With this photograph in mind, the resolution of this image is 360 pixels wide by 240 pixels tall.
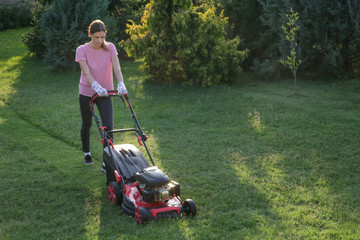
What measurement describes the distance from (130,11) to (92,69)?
410 inches

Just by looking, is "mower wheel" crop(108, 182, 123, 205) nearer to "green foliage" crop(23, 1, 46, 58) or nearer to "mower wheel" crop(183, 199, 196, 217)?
"mower wheel" crop(183, 199, 196, 217)

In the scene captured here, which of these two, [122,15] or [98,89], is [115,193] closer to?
[98,89]

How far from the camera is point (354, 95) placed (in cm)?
901

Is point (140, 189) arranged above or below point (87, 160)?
→ above

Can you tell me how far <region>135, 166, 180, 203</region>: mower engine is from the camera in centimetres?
375

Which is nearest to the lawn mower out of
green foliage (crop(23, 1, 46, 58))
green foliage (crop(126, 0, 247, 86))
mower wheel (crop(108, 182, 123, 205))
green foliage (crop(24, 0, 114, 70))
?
mower wheel (crop(108, 182, 123, 205))

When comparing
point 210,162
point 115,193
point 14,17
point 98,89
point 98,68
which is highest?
point 14,17

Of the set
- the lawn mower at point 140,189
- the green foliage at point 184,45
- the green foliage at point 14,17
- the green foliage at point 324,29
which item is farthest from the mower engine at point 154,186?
the green foliage at point 14,17

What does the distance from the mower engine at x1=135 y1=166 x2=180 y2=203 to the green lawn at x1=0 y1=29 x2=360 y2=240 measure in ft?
0.80

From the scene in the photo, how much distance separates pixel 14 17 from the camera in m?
18.4

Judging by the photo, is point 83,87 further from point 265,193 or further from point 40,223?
point 265,193

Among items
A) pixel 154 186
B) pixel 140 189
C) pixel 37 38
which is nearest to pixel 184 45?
pixel 37 38

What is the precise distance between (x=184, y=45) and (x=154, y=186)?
21.1 ft

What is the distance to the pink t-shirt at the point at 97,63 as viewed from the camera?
474cm
